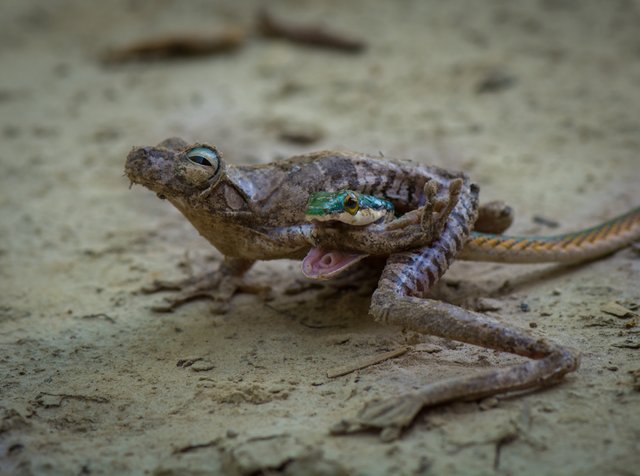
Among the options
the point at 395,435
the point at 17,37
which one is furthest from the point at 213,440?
the point at 17,37

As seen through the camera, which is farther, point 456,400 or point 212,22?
point 212,22

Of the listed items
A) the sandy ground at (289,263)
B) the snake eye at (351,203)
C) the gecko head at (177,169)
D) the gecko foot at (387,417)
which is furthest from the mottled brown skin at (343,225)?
the gecko foot at (387,417)

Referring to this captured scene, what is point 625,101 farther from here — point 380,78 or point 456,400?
point 456,400

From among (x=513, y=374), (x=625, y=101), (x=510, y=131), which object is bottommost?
(x=513, y=374)

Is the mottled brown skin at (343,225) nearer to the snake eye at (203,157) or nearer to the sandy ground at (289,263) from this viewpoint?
the snake eye at (203,157)

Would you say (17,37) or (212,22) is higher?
(212,22)

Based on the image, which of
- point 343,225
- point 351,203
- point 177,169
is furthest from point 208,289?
point 351,203

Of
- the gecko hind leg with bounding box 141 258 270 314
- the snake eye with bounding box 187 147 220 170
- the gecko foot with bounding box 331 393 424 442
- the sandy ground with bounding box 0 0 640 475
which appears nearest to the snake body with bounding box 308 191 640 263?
the sandy ground with bounding box 0 0 640 475
